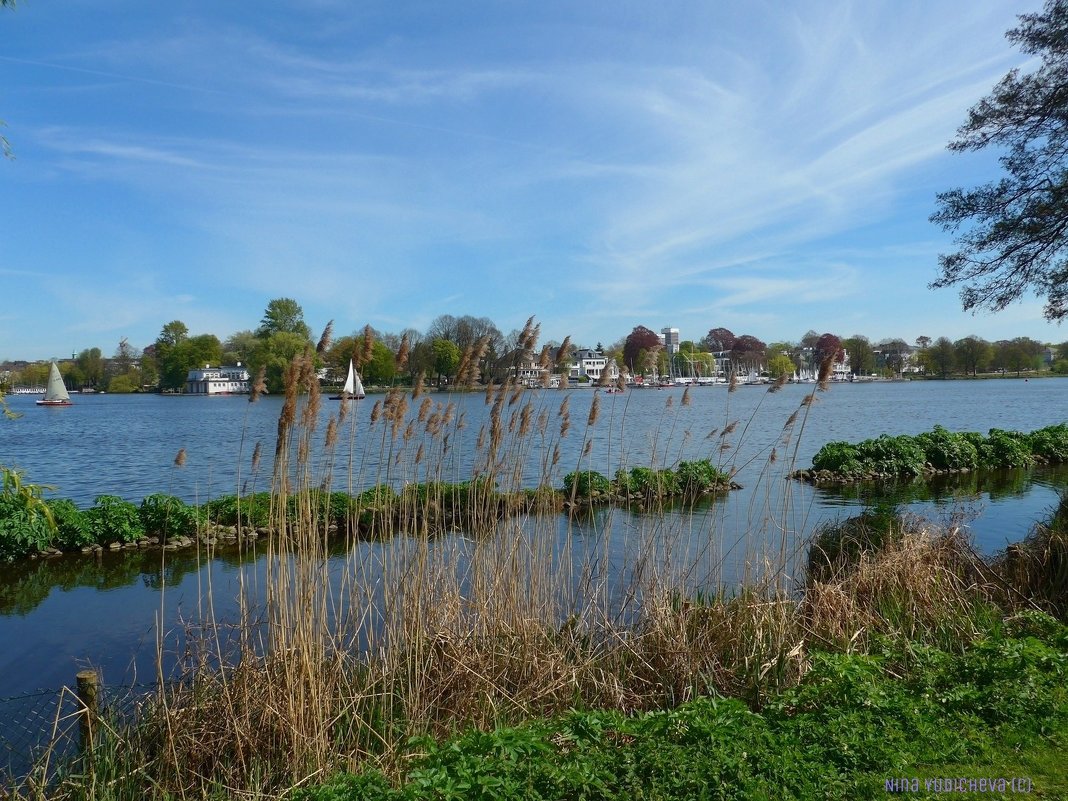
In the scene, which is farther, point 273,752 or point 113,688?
point 113,688

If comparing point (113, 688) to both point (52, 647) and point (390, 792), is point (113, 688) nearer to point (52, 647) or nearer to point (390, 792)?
point (52, 647)

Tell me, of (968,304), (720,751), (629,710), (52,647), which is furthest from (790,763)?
(968,304)

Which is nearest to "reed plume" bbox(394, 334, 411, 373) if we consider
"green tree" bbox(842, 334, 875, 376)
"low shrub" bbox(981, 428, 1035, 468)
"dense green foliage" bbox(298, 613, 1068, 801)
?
"dense green foliage" bbox(298, 613, 1068, 801)

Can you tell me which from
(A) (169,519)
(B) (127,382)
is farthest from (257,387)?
(B) (127,382)

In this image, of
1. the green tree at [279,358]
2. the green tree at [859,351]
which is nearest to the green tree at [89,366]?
the green tree at [279,358]

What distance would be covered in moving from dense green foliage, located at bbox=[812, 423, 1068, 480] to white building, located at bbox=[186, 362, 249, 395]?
100m

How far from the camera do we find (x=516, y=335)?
6.53 meters

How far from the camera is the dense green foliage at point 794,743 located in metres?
3.51

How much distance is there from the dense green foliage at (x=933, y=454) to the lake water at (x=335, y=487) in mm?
1330

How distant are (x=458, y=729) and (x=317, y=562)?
143cm

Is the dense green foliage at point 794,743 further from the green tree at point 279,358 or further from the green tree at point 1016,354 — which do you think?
the green tree at point 1016,354

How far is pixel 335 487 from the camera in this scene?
744 inches

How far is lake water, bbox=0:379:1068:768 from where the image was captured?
23.9 feet

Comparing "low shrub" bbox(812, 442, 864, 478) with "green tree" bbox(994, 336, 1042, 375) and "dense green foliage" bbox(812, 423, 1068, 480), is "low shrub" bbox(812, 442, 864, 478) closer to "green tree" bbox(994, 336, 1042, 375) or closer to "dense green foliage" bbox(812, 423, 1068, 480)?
"dense green foliage" bbox(812, 423, 1068, 480)
